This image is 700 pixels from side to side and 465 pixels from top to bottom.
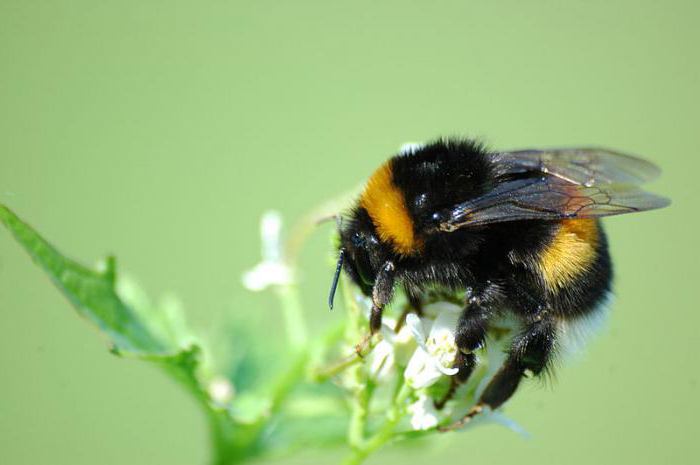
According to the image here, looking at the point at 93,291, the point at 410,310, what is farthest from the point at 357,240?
the point at 93,291

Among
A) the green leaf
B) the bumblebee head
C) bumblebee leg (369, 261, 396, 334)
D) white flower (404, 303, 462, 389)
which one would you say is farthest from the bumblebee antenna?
the green leaf

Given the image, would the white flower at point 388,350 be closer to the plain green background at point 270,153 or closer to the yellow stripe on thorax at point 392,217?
the yellow stripe on thorax at point 392,217

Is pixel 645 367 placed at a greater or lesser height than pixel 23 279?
lesser

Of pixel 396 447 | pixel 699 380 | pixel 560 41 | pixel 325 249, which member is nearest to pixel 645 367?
pixel 699 380

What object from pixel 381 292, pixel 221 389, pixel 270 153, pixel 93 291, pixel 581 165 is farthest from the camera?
pixel 270 153

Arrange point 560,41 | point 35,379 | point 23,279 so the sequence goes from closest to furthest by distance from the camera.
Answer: point 35,379, point 23,279, point 560,41

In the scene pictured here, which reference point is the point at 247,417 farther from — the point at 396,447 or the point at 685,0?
the point at 685,0

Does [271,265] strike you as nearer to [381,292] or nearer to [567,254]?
[381,292]
